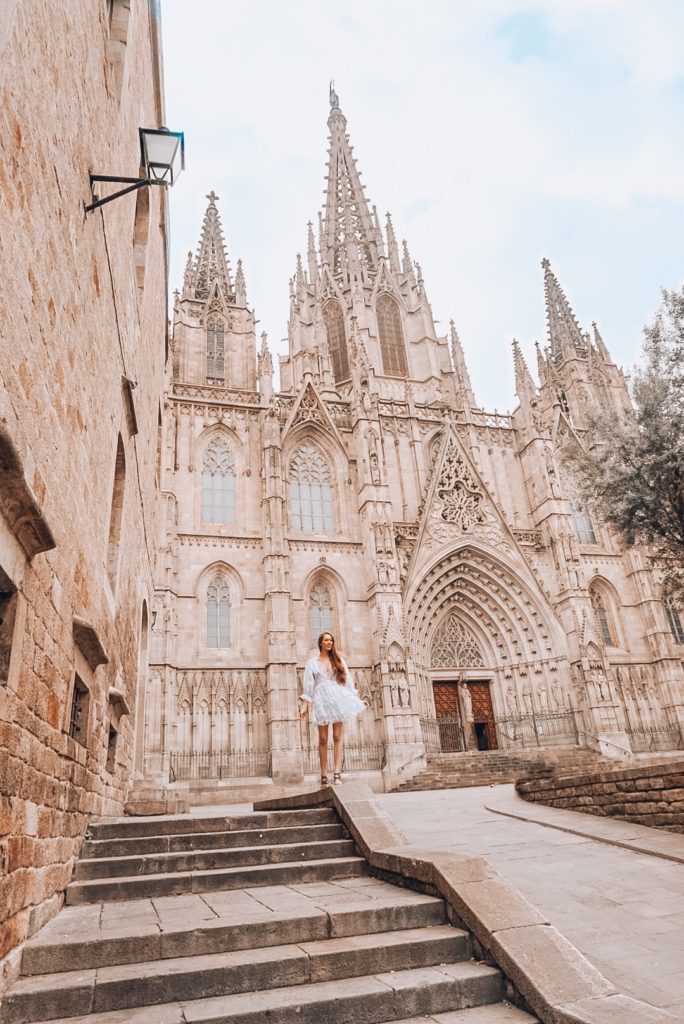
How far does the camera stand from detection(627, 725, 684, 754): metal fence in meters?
23.4

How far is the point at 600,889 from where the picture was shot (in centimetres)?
572

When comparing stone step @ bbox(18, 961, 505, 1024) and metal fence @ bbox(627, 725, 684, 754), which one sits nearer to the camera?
stone step @ bbox(18, 961, 505, 1024)

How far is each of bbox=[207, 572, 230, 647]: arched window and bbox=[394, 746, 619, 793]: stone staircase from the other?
7046mm

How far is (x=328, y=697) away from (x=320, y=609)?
577 inches

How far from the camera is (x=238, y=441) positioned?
2434 cm

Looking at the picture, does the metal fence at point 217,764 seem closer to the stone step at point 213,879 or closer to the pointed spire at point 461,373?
the stone step at point 213,879

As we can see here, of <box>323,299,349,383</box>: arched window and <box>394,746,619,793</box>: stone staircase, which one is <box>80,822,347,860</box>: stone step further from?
<box>323,299,349,383</box>: arched window

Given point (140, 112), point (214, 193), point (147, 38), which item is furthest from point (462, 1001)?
point (214, 193)

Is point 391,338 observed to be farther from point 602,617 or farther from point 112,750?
point 112,750

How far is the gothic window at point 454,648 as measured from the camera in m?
24.1

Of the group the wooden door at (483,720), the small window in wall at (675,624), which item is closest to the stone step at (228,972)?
the wooden door at (483,720)

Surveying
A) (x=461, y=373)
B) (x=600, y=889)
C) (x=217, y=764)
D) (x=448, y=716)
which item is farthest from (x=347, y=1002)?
(x=461, y=373)

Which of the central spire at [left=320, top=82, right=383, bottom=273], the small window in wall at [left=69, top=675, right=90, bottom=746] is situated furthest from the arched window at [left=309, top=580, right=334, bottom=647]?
the central spire at [left=320, top=82, right=383, bottom=273]

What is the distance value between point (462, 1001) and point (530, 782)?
8868 mm
